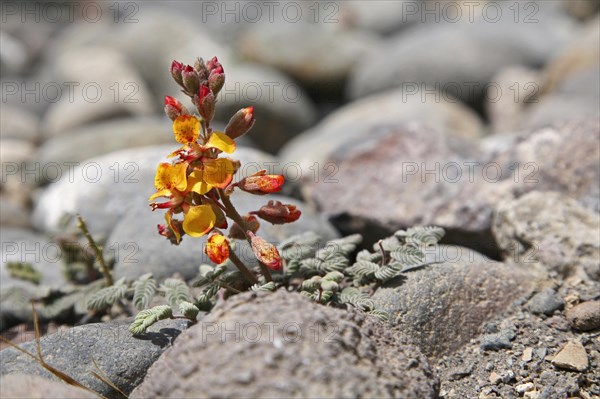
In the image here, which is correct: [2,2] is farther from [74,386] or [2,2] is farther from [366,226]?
[74,386]

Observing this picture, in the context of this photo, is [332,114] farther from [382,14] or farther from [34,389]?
[34,389]

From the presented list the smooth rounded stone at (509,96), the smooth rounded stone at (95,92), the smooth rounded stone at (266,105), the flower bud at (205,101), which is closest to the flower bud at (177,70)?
the flower bud at (205,101)

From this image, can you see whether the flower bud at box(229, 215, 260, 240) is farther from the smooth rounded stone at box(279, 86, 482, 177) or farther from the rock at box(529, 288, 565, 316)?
the smooth rounded stone at box(279, 86, 482, 177)

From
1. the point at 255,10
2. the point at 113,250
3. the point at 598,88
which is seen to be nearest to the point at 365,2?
the point at 255,10

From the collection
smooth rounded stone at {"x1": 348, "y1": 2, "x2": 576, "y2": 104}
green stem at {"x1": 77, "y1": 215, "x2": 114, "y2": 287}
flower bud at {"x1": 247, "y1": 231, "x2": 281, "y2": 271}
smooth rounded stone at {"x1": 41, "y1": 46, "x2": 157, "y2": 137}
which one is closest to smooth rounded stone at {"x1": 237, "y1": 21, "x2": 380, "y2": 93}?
smooth rounded stone at {"x1": 348, "y1": 2, "x2": 576, "y2": 104}

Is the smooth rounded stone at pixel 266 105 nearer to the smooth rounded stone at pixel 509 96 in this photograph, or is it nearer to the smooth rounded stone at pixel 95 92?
the smooth rounded stone at pixel 95 92

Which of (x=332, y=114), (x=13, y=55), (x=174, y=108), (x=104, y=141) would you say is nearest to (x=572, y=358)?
(x=174, y=108)
